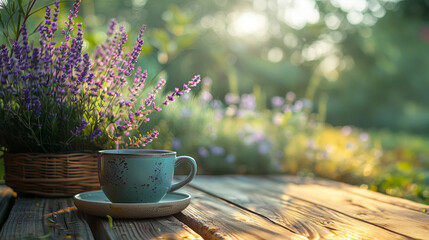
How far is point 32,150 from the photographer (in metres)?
1.41

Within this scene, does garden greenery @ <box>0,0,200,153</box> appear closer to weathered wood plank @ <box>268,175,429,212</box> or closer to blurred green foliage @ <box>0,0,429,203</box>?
weathered wood plank @ <box>268,175,429,212</box>

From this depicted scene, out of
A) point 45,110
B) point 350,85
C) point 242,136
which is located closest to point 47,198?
point 45,110

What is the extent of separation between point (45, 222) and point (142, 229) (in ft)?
0.86

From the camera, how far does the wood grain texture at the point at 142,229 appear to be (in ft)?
3.09

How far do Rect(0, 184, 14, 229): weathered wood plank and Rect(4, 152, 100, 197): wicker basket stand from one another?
2.0 inches

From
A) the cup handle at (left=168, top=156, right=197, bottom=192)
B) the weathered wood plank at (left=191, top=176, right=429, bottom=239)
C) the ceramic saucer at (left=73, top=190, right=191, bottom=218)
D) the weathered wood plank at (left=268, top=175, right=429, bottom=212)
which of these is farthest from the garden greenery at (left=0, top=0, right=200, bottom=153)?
the weathered wood plank at (left=268, top=175, right=429, bottom=212)

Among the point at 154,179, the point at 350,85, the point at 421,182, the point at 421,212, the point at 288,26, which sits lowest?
the point at 421,182

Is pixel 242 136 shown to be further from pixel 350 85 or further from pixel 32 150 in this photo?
pixel 350 85

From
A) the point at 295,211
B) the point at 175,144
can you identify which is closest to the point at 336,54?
the point at 175,144

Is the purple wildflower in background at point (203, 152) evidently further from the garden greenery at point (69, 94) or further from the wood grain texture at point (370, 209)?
the garden greenery at point (69, 94)

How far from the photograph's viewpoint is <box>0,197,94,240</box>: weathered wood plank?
95cm

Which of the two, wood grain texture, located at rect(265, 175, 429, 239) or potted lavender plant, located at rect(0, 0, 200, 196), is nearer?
wood grain texture, located at rect(265, 175, 429, 239)

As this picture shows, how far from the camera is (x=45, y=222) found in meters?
1.06

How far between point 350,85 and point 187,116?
9147 millimetres
